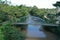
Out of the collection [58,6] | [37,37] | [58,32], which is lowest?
[37,37]

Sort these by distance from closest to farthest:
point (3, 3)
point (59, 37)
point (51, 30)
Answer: point (59, 37) < point (51, 30) < point (3, 3)

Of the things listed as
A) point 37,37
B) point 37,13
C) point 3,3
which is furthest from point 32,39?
point 3,3

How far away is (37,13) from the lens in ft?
30.1

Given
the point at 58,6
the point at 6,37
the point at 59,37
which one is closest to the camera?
the point at 6,37

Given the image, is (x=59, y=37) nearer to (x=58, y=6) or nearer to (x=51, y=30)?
(x=51, y=30)

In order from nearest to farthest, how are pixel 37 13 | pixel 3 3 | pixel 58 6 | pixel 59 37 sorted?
pixel 59 37, pixel 58 6, pixel 37 13, pixel 3 3

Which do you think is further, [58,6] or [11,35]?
[58,6]

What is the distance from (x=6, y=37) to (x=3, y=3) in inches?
306

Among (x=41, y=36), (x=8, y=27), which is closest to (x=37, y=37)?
(x=41, y=36)

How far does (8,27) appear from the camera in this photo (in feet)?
16.5

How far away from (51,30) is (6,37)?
1647mm

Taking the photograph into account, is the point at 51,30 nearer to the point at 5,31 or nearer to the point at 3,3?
the point at 5,31

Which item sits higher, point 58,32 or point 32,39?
point 58,32

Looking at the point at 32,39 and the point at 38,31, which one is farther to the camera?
the point at 38,31
